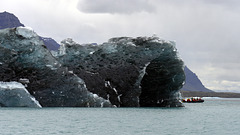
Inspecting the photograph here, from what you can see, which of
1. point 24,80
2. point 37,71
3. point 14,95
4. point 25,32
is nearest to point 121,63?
point 37,71

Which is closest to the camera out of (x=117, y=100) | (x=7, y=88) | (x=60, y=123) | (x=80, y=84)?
(x=60, y=123)

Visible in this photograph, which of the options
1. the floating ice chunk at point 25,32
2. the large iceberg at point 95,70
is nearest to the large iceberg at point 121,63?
the large iceberg at point 95,70

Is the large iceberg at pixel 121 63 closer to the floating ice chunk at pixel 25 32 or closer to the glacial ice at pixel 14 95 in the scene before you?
the floating ice chunk at pixel 25 32

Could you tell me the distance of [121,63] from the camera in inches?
2295

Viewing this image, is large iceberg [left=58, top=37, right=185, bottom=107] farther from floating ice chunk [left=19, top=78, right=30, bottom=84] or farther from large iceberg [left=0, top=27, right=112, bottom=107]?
floating ice chunk [left=19, top=78, right=30, bottom=84]

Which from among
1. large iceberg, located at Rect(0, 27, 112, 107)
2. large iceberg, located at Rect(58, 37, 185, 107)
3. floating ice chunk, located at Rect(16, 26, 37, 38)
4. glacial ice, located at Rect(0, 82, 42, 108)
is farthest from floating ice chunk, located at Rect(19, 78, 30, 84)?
large iceberg, located at Rect(58, 37, 185, 107)

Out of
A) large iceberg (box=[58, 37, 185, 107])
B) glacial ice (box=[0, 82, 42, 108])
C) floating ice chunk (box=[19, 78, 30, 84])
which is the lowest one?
glacial ice (box=[0, 82, 42, 108])

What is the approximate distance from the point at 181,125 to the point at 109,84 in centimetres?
2329

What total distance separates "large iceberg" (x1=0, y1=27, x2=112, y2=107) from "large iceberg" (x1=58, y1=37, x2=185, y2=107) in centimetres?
258

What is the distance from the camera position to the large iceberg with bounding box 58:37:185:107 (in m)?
57.1

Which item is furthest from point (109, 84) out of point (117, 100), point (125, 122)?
point (125, 122)

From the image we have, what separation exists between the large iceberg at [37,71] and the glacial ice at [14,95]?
3.88 ft

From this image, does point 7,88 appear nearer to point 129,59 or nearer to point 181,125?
point 129,59

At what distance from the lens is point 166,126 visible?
35062mm
